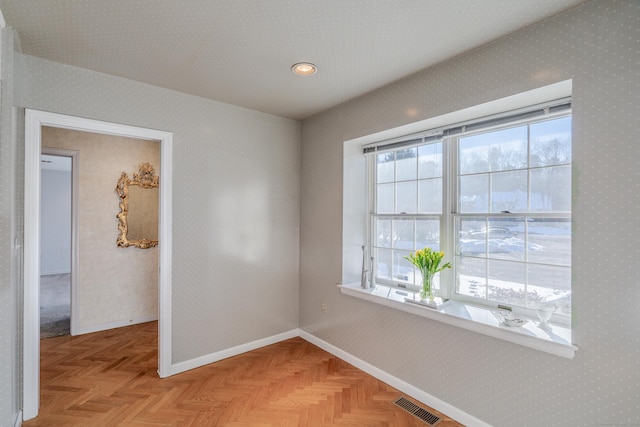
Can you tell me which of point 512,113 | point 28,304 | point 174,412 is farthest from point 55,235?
point 512,113

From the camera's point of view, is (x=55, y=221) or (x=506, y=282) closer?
(x=506, y=282)

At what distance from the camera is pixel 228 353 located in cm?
324

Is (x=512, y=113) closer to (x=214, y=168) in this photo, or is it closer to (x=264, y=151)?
→ (x=264, y=151)

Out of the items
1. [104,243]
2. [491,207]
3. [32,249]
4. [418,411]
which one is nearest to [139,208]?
[104,243]

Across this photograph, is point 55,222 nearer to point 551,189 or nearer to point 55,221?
point 55,221

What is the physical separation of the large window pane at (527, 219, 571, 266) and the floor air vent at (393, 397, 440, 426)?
1.32m

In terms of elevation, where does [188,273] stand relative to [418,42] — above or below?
below

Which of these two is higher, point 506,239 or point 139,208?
point 139,208

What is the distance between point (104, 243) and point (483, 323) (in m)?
4.31

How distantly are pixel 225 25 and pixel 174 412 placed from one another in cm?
270

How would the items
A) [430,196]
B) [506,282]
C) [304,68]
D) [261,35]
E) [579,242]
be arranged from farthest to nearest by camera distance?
[430,196], [304,68], [506,282], [261,35], [579,242]

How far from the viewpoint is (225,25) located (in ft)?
6.24

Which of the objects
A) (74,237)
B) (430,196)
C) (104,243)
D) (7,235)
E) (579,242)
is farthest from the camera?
(104,243)

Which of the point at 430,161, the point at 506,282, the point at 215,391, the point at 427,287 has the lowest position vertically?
the point at 215,391
